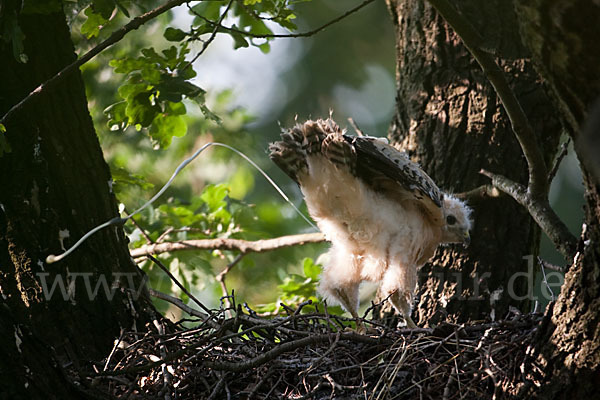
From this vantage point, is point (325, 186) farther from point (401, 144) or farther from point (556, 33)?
point (556, 33)

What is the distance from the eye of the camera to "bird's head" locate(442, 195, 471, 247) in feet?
13.4

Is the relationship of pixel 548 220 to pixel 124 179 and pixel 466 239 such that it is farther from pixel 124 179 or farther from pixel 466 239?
pixel 124 179

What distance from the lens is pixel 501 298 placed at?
4004 millimetres

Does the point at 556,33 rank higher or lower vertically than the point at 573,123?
higher

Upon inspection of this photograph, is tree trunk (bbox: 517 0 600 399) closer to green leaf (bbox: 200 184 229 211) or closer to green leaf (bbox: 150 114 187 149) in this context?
green leaf (bbox: 150 114 187 149)

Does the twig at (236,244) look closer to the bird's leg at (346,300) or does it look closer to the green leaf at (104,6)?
the bird's leg at (346,300)

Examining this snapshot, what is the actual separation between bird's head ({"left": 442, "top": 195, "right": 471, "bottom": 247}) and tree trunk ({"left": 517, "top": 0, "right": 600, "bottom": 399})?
1.86m

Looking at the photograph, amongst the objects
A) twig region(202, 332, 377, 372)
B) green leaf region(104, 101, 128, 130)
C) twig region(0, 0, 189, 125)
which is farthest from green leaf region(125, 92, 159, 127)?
twig region(202, 332, 377, 372)

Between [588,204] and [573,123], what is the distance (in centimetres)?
26

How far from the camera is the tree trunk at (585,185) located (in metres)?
1.64

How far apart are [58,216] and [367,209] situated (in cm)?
174

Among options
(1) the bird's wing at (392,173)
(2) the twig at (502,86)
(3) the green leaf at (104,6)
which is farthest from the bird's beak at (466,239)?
(3) the green leaf at (104,6)

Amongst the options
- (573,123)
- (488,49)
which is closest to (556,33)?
(573,123)

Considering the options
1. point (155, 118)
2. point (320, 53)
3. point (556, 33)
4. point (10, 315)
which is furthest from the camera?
point (320, 53)
